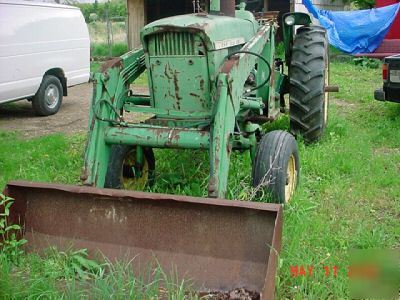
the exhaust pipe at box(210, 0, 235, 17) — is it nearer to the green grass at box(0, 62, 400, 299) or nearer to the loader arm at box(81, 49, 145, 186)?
the loader arm at box(81, 49, 145, 186)

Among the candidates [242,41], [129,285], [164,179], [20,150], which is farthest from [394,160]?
[20,150]

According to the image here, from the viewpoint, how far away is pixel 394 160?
588 cm

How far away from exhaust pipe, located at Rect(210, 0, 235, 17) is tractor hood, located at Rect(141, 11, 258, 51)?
17 cm

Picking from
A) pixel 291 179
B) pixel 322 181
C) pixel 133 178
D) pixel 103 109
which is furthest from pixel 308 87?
pixel 103 109

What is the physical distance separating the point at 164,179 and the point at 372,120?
4.08m

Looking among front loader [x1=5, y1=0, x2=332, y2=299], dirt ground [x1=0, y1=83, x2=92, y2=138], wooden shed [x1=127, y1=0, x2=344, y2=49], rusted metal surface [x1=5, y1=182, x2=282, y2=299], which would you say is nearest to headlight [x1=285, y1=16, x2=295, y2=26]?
front loader [x1=5, y1=0, x2=332, y2=299]

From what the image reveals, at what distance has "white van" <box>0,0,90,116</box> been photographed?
27.9 ft

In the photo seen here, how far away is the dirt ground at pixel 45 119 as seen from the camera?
845 cm

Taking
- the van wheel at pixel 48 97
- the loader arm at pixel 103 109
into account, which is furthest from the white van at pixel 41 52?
the loader arm at pixel 103 109

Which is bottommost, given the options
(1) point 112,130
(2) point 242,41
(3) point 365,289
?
(3) point 365,289

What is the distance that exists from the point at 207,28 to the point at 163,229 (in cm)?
167

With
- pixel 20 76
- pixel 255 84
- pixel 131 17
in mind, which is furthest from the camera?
pixel 131 17

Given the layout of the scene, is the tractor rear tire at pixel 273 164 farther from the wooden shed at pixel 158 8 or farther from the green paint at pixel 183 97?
the wooden shed at pixel 158 8

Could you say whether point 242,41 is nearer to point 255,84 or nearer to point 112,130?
point 255,84
